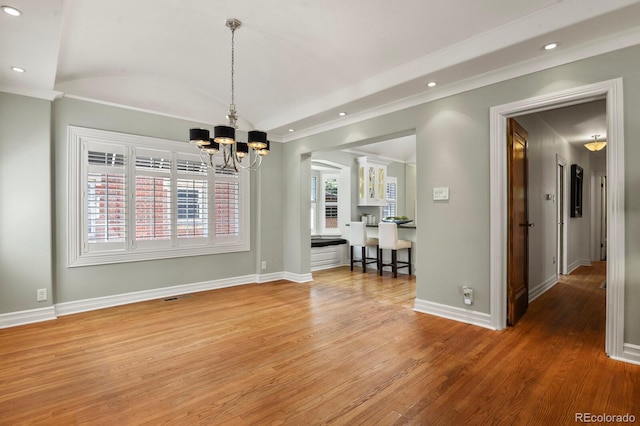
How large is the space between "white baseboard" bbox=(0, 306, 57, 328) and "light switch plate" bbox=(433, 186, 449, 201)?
4.61m

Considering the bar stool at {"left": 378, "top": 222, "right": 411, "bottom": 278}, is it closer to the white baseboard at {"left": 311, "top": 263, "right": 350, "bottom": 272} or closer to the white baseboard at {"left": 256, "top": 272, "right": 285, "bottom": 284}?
the white baseboard at {"left": 311, "top": 263, "right": 350, "bottom": 272}

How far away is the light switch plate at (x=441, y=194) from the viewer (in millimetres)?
3691

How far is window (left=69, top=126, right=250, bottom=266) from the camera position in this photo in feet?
13.2

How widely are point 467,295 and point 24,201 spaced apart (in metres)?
4.89

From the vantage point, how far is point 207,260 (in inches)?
201

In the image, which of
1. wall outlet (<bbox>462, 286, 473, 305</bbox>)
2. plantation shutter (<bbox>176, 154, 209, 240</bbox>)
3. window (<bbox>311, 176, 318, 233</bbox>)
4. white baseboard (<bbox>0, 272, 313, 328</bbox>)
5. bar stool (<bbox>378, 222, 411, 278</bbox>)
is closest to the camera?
wall outlet (<bbox>462, 286, 473, 305</bbox>)

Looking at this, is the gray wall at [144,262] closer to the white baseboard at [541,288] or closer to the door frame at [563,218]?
the white baseboard at [541,288]

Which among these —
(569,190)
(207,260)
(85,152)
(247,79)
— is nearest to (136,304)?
(207,260)

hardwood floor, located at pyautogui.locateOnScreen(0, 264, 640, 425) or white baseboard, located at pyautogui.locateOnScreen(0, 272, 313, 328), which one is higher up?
white baseboard, located at pyautogui.locateOnScreen(0, 272, 313, 328)

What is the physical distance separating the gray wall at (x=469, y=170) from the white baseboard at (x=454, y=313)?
0.19 feet

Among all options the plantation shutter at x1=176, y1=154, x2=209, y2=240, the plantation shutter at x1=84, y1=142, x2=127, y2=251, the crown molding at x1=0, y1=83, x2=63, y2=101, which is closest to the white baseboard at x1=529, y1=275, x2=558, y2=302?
the plantation shutter at x1=176, y1=154, x2=209, y2=240

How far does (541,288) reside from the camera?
483cm

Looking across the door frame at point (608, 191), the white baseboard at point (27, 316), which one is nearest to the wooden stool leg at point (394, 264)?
the door frame at point (608, 191)

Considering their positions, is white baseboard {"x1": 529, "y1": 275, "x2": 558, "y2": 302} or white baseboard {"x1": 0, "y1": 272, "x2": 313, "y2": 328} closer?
white baseboard {"x1": 0, "y1": 272, "x2": 313, "y2": 328}
